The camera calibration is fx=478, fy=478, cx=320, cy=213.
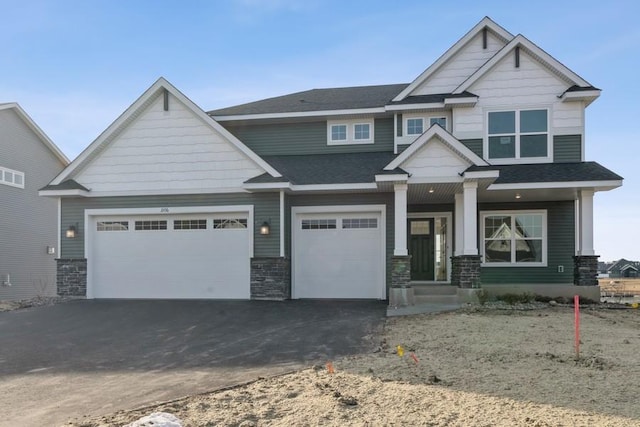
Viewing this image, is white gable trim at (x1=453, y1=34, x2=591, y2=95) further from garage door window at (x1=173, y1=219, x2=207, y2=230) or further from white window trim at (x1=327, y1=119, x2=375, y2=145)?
garage door window at (x1=173, y1=219, x2=207, y2=230)

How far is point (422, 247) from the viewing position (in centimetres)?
1534

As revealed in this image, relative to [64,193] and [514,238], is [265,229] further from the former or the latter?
[514,238]

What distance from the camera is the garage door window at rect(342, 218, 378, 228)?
46.4ft

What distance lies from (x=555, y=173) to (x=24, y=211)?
21028 mm

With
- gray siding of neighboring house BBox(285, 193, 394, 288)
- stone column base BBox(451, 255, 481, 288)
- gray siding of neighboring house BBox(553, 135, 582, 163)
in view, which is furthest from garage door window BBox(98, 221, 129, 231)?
gray siding of neighboring house BBox(553, 135, 582, 163)

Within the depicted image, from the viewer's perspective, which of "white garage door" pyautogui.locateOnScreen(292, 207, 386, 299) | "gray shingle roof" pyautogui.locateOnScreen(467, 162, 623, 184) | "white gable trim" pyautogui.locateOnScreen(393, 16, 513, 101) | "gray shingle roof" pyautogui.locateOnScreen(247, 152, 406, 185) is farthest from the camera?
"white gable trim" pyautogui.locateOnScreen(393, 16, 513, 101)

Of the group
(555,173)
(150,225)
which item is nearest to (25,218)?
(150,225)

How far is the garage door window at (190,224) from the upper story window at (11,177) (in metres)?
10.4

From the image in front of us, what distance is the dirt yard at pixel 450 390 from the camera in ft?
14.9

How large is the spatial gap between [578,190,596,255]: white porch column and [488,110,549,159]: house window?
1.75 m

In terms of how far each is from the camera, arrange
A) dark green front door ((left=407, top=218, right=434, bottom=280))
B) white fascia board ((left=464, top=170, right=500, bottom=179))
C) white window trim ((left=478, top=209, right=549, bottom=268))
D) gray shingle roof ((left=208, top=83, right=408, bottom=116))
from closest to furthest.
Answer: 1. white fascia board ((left=464, top=170, right=500, bottom=179))
2. white window trim ((left=478, top=209, right=549, bottom=268))
3. dark green front door ((left=407, top=218, right=434, bottom=280))
4. gray shingle roof ((left=208, top=83, right=408, bottom=116))

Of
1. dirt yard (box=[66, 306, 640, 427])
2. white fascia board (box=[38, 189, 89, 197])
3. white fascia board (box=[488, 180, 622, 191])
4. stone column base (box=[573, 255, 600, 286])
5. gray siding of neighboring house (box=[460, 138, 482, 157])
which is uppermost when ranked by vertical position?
gray siding of neighboring house (box=[460, 138, 482, 157])

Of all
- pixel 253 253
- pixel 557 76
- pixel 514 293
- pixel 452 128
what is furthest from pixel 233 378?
pixel 557 76

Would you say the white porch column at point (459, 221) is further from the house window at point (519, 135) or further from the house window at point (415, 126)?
the house window at point (415, 126)
